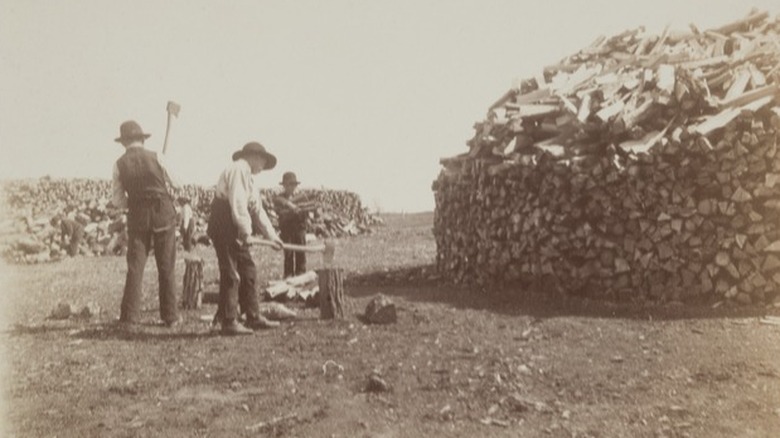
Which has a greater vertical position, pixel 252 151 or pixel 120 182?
pixel 252 151

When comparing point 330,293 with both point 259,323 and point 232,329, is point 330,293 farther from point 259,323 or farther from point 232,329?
point 232,329

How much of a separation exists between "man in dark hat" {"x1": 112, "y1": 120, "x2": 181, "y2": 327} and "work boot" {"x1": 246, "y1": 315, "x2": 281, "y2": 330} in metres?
0.98

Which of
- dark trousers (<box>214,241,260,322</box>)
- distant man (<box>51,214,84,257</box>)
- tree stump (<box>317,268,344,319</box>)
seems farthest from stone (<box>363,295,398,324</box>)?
distant man (<box>51,214,84,257</box>)

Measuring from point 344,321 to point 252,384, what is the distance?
114 inches

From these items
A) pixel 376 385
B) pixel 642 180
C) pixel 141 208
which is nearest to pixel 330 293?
pixel 141 208

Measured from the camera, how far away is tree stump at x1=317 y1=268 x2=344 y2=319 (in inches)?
384

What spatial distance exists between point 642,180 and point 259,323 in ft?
17.2

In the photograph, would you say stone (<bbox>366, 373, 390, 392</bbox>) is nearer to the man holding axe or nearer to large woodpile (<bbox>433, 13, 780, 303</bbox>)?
large woodpile (<bbox>433, 13, 780, 303</bbox>)

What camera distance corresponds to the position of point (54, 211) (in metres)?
28.4

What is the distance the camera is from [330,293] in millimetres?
9820

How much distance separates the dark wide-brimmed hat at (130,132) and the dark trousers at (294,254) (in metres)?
4.48

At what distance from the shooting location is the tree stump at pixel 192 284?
35.9 ft

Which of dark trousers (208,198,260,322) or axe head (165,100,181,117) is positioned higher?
axe head (165,100,181,117)

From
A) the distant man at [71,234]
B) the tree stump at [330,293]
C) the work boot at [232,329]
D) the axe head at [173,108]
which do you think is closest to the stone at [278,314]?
the tree stump at [330,293]
